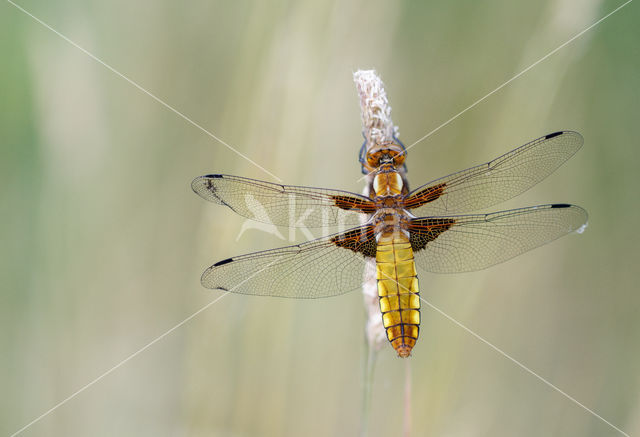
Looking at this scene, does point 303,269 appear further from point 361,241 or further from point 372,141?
point 372,141

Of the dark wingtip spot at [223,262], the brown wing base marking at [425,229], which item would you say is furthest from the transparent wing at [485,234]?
→ the dark wingtip spot at [223,262]

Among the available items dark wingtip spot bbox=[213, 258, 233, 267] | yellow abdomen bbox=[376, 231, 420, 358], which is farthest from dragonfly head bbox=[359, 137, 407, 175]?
dark wingtip spot bbox=[213, 258, 233, 267]

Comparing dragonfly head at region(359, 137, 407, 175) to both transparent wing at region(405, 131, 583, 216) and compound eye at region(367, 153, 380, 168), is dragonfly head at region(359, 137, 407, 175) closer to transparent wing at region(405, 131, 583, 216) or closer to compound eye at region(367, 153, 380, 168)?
compound eye at region(367, 153, 380, 168)

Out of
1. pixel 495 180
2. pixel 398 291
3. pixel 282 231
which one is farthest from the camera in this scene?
pixel 282 231

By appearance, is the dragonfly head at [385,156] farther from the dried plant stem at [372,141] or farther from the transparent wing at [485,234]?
the transparent wing at [485,234]

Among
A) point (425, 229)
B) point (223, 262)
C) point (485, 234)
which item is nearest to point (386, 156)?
point (425, 229)

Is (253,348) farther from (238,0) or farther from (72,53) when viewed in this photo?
(238,0)
